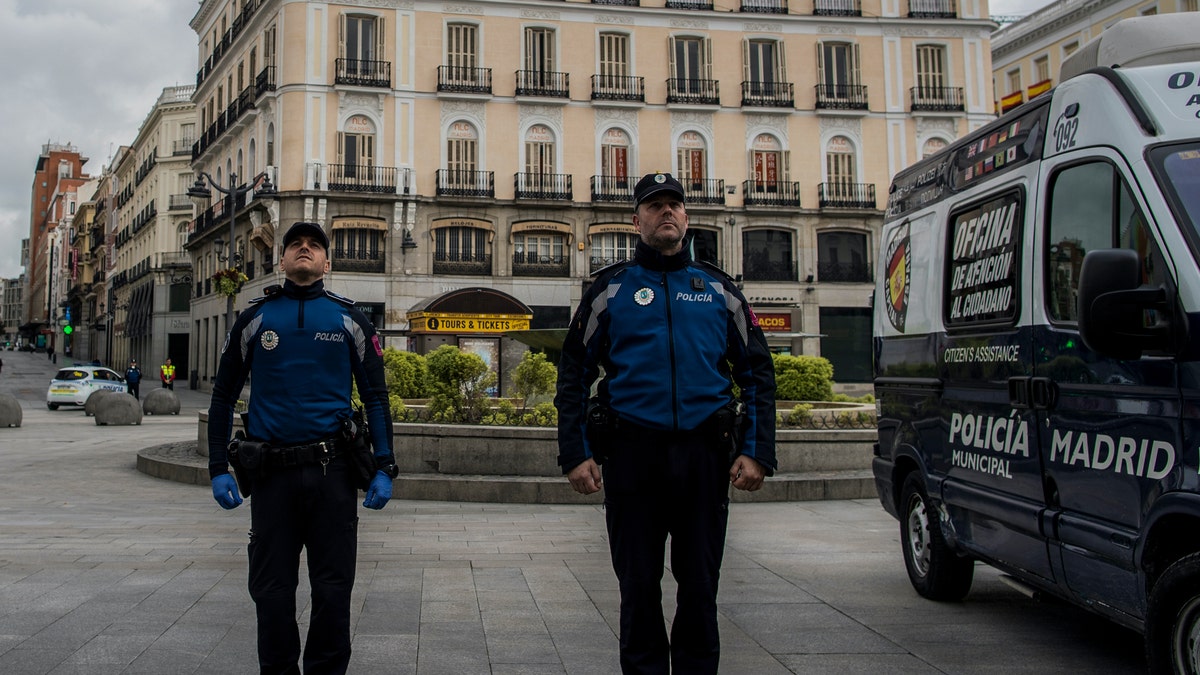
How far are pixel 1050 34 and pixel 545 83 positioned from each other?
26513 mm

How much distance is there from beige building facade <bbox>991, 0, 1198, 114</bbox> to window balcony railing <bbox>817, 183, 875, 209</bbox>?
32.9 feet

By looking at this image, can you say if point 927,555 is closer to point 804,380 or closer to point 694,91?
point 804,380

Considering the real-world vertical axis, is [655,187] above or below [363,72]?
below

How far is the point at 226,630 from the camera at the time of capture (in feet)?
16.9

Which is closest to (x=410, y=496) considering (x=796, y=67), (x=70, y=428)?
(x=70, y=428)

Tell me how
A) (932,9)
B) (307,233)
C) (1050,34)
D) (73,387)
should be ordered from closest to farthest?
(307,233) < (73,387) < (932,9) < (1050,34)

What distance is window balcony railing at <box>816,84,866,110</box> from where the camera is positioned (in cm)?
3706

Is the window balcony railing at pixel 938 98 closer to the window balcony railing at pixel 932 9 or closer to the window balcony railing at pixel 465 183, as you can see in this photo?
the window balcony railing at pixel 932 9

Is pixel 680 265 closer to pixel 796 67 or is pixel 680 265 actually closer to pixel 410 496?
pixel 410 496

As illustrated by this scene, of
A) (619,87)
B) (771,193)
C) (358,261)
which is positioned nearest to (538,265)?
(358,261)

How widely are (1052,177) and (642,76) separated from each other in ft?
108

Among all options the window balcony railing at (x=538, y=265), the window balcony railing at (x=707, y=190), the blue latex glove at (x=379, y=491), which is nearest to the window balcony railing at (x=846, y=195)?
the window balcony railing at (x=707, y=190)

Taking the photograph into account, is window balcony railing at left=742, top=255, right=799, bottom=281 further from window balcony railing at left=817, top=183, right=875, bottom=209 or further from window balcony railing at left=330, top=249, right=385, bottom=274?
window balcony railing at left=330, top=249, right=385, bottom=274

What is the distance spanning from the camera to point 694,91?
120 feet
